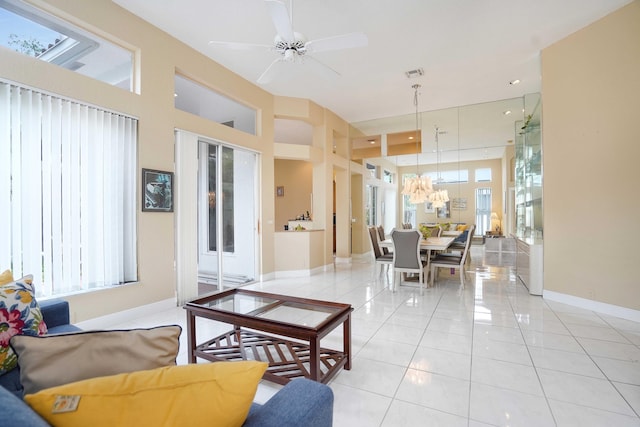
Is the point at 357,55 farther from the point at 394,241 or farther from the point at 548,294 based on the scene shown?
the point at 548,294

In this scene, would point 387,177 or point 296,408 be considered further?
point 387,177

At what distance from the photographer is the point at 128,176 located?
11.2 feet

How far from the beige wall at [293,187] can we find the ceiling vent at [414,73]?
468 centimetres

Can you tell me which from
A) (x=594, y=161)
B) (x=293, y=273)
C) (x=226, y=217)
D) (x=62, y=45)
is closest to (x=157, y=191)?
(x=226, y=217)

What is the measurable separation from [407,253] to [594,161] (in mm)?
2636

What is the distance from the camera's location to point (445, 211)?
8.98m

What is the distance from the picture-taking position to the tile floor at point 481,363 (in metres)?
1.80

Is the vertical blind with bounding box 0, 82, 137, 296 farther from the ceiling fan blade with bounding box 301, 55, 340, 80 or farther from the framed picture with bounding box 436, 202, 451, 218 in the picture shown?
the framed picture with bounding box 436, 202, 451, 218

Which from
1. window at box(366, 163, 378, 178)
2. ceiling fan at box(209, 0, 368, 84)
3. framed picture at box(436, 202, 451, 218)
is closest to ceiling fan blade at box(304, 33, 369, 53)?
ceiling fan at box(209, 0, 368, 84)

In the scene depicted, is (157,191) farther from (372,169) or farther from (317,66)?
(372,169)

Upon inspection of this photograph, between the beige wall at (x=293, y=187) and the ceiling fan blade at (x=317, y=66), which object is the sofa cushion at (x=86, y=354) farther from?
the beige wall at (x=293, y=187)

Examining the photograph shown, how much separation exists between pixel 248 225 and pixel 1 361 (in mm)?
4031

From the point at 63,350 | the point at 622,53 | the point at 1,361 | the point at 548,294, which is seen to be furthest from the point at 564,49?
→ the point at 1,361

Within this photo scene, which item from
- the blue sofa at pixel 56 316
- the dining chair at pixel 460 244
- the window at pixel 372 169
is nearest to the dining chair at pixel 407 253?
the dining chair at pixel 460 244
